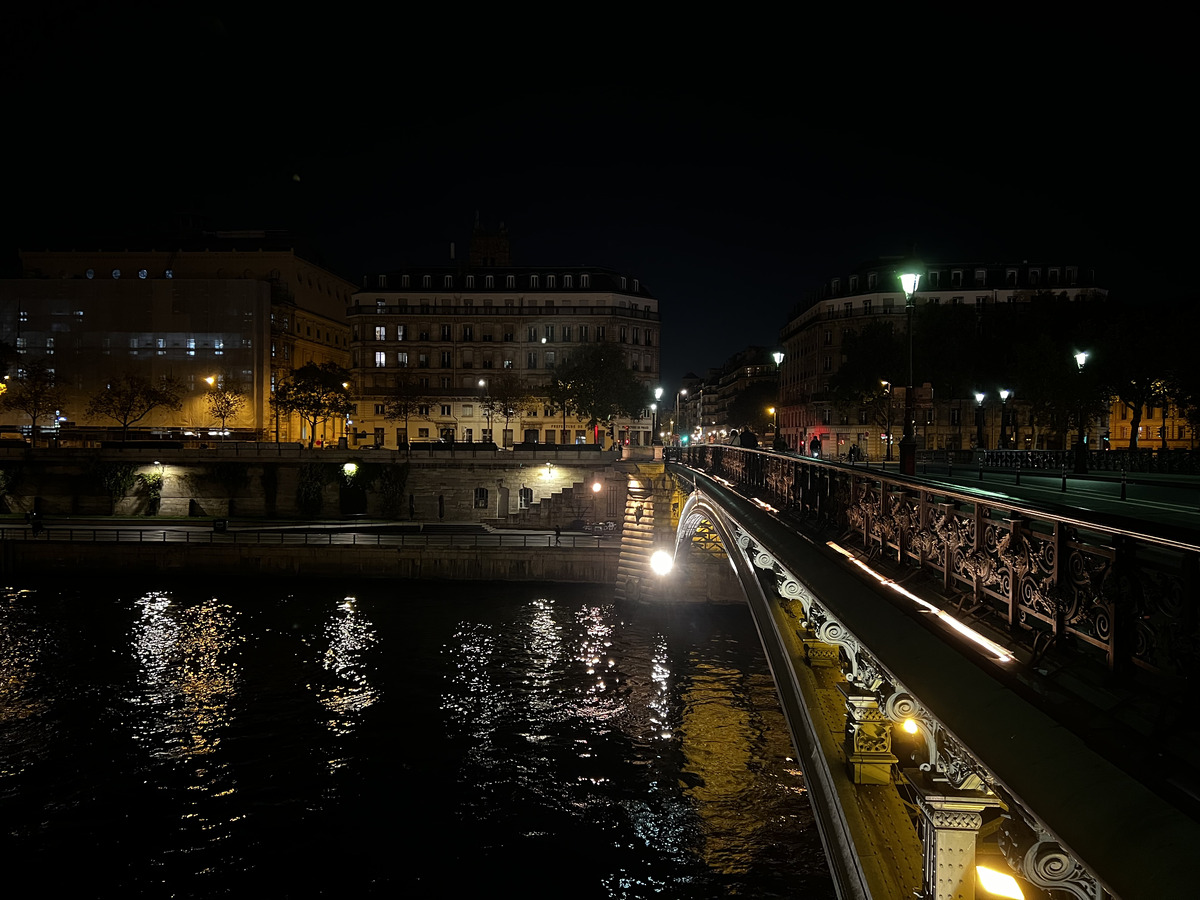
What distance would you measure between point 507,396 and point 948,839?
7794 centimetres

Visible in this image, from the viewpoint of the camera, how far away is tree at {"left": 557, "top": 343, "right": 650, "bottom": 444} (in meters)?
73.4

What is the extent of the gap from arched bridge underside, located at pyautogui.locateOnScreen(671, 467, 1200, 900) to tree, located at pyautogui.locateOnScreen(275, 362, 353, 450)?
77.2m

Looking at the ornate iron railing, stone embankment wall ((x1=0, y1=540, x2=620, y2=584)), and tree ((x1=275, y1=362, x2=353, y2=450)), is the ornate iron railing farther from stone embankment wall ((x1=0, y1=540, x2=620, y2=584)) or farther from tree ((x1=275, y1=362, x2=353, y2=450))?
tree ((x1=275, y1=362, x2=353, y2=450))

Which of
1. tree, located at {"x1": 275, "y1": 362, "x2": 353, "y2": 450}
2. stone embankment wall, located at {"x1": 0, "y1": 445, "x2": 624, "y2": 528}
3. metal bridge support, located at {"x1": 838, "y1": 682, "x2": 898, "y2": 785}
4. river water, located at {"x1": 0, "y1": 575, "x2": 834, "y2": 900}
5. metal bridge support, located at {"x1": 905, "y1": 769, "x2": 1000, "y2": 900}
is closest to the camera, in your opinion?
metal bridge support, located at {"x1": 905, "y1": 769, "x2": 1000, "y2": 900}

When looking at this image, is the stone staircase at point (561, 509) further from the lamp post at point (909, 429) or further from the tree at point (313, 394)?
the lamp post at point (909, 429)

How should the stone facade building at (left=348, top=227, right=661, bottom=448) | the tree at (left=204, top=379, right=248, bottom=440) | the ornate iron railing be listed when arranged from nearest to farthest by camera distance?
1. the ornate iron railing
2. the tree at (left=204, top=379, right=248, bottom=440)
3. the stone facade building at (left=348, top=227, right=661, bottom=448)

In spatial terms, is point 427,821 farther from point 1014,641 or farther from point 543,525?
point 543,525

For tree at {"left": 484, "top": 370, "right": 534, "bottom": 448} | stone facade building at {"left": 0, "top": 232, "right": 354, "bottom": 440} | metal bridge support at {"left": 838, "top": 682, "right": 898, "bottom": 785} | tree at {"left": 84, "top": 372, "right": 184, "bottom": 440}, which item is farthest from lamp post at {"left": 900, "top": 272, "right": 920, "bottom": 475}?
stone facade building at {"left": 0, "top": 232, "right": 354, "bottom": 440}

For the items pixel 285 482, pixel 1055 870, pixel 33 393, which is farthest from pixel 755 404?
pixel 1055 870

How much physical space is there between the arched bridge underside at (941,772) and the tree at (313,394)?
77.2 meters

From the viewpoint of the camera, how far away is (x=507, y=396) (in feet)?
267

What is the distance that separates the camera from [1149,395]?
175 feet

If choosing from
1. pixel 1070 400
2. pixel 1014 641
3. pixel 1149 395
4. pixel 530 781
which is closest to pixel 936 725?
pixel 1014 641

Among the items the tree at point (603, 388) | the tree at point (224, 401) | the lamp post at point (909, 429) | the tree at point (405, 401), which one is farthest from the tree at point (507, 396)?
the lamp post at point (909, 429)
